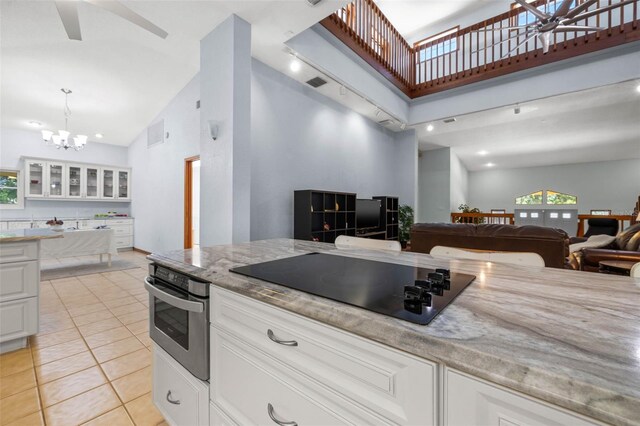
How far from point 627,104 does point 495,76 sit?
8.41 ft

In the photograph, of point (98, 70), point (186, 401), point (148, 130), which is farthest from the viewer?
point (148, 130)

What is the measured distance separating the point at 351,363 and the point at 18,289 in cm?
282

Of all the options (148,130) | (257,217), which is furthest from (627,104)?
(148,130)

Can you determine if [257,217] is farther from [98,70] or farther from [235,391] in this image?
[98,70]

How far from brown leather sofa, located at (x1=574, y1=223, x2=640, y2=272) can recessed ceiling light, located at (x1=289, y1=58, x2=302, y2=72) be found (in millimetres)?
4009

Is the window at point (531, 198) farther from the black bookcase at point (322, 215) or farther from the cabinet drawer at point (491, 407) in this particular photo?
the cabinet drawer at point (491, 407)

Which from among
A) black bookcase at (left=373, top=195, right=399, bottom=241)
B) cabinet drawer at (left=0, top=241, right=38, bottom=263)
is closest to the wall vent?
cabinet drawer at (left=0, top=241, right=38, bottom=263)

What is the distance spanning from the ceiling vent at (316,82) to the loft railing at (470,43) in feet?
2.09

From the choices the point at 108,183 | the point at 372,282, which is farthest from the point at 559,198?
the point at 108,183

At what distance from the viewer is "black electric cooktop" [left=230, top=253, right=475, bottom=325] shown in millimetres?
691

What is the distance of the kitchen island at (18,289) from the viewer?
2012 millimetres

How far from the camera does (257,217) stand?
151 inches

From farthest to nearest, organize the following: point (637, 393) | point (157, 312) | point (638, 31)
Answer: point (638, 31) → point (157, 312) → point (637, 393)

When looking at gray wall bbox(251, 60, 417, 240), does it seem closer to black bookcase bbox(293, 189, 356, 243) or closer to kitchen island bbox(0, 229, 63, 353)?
black bookcase bbox(293, 189, 356, 243)
